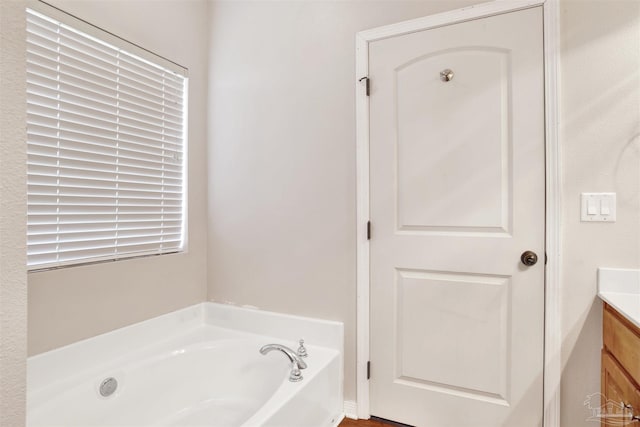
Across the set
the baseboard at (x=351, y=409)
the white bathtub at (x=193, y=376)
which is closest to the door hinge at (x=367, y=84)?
the white bathtub at (x=193, y=376)

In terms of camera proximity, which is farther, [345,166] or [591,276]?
[345,166]

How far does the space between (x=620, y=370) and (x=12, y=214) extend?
1799 mm

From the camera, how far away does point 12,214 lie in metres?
0.54

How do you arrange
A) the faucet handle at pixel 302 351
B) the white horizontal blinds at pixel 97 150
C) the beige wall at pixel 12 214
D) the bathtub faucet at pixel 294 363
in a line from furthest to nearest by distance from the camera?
the faucet handle at pixel 302 351
the bathtub faucet at pixel 294 363
the white horizontal blinds at pixel 97 150
the beige wall at pixel 12 214

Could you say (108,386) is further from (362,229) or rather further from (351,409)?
(362,229)

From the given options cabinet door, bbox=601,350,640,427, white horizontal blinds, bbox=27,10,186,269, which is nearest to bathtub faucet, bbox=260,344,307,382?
white horizontal blinds, bbox=27,10,186,269

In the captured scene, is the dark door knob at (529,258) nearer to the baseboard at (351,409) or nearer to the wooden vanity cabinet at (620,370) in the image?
the wooden vanity cabinet at (620,370)

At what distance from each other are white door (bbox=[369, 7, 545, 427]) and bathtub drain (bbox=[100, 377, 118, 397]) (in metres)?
1.27

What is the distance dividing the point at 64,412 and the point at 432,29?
2391 millimetres

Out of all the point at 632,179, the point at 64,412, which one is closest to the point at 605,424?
the point at 632,179

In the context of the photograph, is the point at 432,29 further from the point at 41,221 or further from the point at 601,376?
the point at 41,221

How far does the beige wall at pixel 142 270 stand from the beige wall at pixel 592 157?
2.02 m

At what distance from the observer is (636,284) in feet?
4.59

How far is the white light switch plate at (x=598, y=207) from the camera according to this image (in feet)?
4.71
